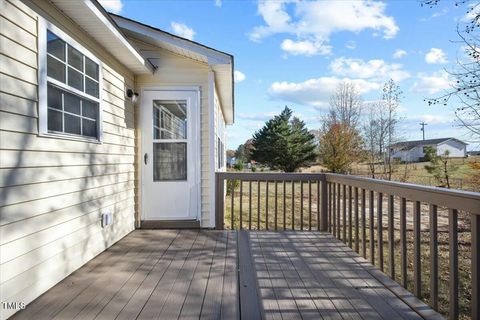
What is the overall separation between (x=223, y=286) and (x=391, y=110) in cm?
1290

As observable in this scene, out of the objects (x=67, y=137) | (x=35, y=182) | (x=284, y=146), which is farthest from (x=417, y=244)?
(x=284, y=146)

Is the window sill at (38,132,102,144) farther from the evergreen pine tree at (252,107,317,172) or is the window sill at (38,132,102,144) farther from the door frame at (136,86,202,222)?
the evergreen pine tree at (252,107,317,172)

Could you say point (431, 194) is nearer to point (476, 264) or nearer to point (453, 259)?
point (453, 259)

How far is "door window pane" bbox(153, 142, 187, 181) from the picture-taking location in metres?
4.88

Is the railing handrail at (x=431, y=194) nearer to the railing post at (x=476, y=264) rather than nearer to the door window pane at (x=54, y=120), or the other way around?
the railing post at (x=476, y=264)

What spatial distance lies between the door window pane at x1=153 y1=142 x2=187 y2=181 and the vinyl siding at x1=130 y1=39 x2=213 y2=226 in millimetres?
279

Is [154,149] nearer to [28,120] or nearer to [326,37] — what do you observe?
[28,120]

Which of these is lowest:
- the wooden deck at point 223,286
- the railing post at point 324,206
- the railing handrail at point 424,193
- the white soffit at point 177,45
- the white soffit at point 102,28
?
the wooden deck at point 223,286

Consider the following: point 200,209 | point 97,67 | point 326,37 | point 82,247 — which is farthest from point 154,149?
point 326,37

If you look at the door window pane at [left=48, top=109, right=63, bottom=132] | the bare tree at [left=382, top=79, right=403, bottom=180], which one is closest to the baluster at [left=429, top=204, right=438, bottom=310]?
the door window pane at [left=48, top=109, right=63, bottom=132]

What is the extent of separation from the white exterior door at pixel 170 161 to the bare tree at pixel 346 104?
1502 cm

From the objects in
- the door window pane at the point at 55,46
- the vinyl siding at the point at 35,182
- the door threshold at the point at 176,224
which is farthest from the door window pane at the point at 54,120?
the door threshold at the point at 176,224

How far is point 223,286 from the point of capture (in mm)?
2693

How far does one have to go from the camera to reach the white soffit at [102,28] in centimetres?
282
